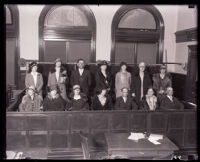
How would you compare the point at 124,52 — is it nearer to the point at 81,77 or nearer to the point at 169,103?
the point at 81,77

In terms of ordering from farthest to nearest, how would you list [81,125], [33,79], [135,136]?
1. [33,79]
2. [81,125]
3. [135,136]

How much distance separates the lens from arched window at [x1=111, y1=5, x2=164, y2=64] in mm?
10000

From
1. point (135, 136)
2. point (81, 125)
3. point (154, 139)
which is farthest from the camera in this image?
point (81, 125)

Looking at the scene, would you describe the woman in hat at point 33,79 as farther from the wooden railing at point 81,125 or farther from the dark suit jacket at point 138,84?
the dark suit jacket at point 138,84

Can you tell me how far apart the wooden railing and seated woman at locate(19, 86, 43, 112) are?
0.43 metres

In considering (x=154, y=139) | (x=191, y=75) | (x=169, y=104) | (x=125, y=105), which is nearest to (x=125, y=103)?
(x=125, y=105)

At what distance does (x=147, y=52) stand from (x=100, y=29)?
218 cm

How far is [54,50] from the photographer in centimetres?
1006

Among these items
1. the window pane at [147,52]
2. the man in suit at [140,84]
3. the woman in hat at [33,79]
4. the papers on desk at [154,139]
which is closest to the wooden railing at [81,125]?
the papers on desk at [154,139]

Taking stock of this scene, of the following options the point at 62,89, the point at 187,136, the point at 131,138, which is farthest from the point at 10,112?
the point at 187,136

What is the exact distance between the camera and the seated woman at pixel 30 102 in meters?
6.04

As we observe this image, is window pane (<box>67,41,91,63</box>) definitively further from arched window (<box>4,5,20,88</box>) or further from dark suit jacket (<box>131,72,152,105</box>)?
dark suit jacket (<box>131,72,152,105</box>)

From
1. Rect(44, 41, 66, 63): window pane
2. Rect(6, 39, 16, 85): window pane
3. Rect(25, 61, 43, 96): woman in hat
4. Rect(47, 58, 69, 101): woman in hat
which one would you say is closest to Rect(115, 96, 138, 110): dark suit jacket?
Rect(47, 58, 69, 101): woman in hat

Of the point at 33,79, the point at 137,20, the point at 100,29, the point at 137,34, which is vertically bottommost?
the point at 33,79
